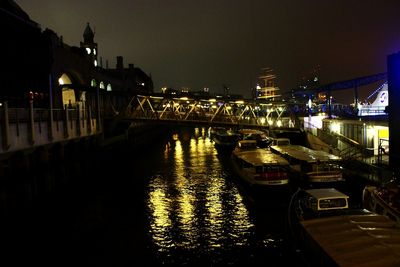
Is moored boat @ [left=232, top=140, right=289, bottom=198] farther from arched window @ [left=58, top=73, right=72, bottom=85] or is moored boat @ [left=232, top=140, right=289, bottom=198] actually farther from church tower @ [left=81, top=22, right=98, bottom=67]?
church tower @ [left=81, top=22, right=98, bottom=67]

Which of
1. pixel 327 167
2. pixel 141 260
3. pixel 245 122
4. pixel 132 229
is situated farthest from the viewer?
pixel 245 122

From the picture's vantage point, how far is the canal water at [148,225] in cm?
2184

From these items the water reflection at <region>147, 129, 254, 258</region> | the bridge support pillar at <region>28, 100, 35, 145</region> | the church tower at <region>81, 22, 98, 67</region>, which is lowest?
the water reflection at <region>147, 129, 254, 258</region>

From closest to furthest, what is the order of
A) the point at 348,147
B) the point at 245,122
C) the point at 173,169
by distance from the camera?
the point at 348,147
the point at 173,169
the point at 245,122

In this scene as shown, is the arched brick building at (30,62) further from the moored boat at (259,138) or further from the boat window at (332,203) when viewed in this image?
the boat window at (332,203)

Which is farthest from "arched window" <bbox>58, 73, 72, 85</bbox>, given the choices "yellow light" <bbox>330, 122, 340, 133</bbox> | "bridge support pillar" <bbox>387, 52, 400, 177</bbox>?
"bridge support pillar" <bbox>387, 52, 400, 177</bbox>

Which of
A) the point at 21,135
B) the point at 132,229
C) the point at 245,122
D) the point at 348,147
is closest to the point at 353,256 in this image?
→ the point at 132,229

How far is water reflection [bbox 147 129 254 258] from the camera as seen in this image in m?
24.3

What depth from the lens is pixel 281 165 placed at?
3294 centimetres

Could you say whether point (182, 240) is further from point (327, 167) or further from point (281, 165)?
point (327, 167)

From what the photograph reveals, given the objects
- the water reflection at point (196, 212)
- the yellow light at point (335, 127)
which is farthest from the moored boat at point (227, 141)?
the water reflection at point (196, 212)

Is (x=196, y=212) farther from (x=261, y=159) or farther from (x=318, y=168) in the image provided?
(x=318, y=168)

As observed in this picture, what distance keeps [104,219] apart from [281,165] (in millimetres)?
15196

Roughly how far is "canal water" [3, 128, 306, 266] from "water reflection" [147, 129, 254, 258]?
0.21 ft
